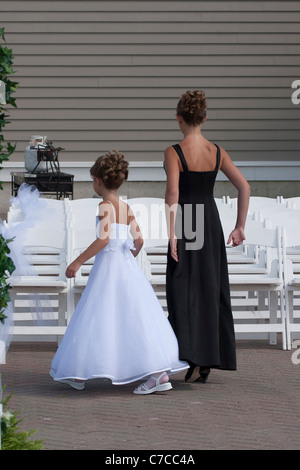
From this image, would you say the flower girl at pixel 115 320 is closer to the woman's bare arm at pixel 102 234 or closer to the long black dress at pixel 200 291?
the woman's bare arm at pixel 102 234

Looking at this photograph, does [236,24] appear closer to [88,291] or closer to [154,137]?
[154,137]

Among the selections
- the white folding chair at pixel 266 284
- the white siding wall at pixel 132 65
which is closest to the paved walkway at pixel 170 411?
the white folding chair at pixel 266 284

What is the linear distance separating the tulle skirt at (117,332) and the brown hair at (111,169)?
0.48 meters

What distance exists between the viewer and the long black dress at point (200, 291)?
23.7 feet

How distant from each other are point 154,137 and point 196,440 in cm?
1414

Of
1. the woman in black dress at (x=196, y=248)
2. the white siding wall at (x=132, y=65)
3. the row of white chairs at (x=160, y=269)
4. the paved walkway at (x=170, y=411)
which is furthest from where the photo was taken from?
the white siding wall at (x=132, y=65)

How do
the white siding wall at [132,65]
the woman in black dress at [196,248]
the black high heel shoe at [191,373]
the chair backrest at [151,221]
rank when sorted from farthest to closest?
1. the white siding wall at [132,65]
2. the chair backrest at [151,221]
3. the black high heel shoe at [191,373]
4. the woman in black dress at [196,248]

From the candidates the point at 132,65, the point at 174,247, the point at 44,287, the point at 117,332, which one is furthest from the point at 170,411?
the point at 132,65

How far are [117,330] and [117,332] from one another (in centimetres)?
1

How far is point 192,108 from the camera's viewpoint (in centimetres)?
723

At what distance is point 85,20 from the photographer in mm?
19188

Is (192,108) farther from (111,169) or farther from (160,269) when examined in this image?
(160,269)

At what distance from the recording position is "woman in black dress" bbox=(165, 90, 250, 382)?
7230 millimetres
